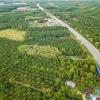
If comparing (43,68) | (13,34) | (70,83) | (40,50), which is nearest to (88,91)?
(70,83)

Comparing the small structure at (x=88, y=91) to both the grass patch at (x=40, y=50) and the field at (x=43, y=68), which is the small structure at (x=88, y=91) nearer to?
the field at (x=43, y=68)

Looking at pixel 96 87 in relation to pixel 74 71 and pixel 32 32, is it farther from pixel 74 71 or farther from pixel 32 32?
pixel 32 32

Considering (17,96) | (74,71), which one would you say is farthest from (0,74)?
(74,71)

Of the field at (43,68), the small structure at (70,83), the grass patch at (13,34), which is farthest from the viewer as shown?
the grass patch at (13,34)

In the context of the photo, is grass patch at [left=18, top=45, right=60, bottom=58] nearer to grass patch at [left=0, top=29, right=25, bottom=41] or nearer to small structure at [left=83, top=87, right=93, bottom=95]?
grass patch at [left=0, top=29, right=25, bottom=41]

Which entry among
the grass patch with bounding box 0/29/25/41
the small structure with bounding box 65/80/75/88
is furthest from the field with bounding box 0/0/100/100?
the small structure with bounding box 65/80/75/88

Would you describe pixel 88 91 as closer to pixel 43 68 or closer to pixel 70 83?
pixel 70 83

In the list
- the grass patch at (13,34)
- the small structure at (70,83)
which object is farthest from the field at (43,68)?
the small structure at (70,83)
